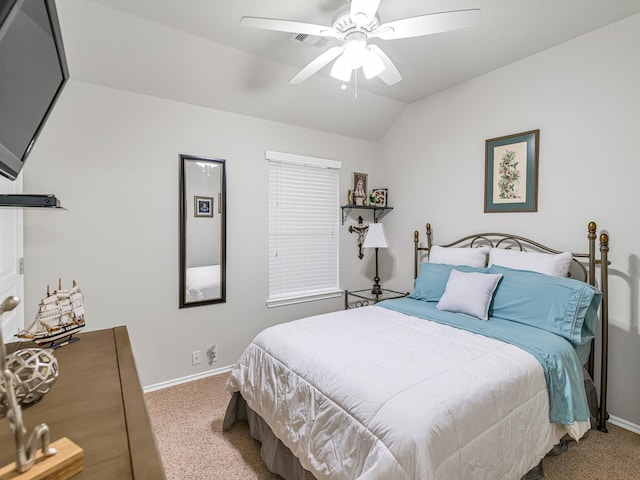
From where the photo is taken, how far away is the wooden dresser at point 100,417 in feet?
2.36

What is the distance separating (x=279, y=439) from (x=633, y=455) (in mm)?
2186

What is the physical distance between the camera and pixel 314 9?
7.00 feet

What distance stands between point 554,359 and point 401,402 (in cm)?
107

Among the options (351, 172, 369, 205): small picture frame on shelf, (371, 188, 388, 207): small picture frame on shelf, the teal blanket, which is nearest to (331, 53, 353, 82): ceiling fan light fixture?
the teal blanket

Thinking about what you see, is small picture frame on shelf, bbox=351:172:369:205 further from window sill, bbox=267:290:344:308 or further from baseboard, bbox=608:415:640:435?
baseboard, bbox=608:415:640:435

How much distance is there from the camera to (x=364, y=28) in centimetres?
184

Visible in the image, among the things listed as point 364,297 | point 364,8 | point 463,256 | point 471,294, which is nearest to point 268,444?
point 471,294

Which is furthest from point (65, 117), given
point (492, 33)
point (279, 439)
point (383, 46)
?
point (492, 33)

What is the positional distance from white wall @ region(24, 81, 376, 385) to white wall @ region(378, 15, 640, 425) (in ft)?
5.98

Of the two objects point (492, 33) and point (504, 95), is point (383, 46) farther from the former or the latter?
point (504, 95)

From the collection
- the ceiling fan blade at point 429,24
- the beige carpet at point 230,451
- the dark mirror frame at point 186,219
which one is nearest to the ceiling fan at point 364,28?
the ceiling fan blade at point 429,24

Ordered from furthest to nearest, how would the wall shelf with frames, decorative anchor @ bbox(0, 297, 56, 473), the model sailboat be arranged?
→ the wall shelf with frames, the model sailboat, decorative anchor @ bbox(0, 297, 56, 473)

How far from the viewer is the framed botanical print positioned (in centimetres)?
279

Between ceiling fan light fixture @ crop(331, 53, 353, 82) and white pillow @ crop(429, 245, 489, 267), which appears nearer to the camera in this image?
ceiling fan light fixture @ crop(331, 53, 353, 82)
